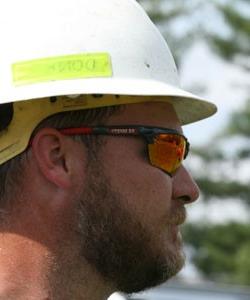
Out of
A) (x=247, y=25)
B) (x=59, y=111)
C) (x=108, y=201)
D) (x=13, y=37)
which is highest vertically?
(x=247, y=25)

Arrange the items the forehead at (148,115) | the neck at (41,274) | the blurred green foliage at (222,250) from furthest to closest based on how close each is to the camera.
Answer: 1. the blurred green foliage at (222,250)
2. the forehead at (148,115)
3. the neck at (41,274)

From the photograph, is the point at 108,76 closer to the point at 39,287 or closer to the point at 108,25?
the point at 108,25

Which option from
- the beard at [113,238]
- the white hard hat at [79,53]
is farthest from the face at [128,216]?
the white hard hat at [79,53]

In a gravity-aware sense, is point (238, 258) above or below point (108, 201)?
below

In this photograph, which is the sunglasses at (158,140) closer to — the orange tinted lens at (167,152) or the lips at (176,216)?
the orange tinted lens at (167,152)

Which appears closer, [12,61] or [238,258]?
[12,61]

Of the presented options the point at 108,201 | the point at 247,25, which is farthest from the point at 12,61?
the point at 247,25

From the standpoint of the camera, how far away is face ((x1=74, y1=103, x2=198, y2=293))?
3.30 m

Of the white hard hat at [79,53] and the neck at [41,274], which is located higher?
the white hard hat at [79,53]

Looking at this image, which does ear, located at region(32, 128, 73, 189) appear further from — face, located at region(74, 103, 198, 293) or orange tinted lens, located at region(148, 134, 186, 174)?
orange tinted lens, located at region(148, 134, 186, 174)

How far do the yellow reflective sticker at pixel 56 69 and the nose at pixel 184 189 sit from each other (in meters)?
0.37

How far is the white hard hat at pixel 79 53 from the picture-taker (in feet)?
10.8

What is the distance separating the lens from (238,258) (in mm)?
28250

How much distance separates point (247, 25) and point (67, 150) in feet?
79.7
